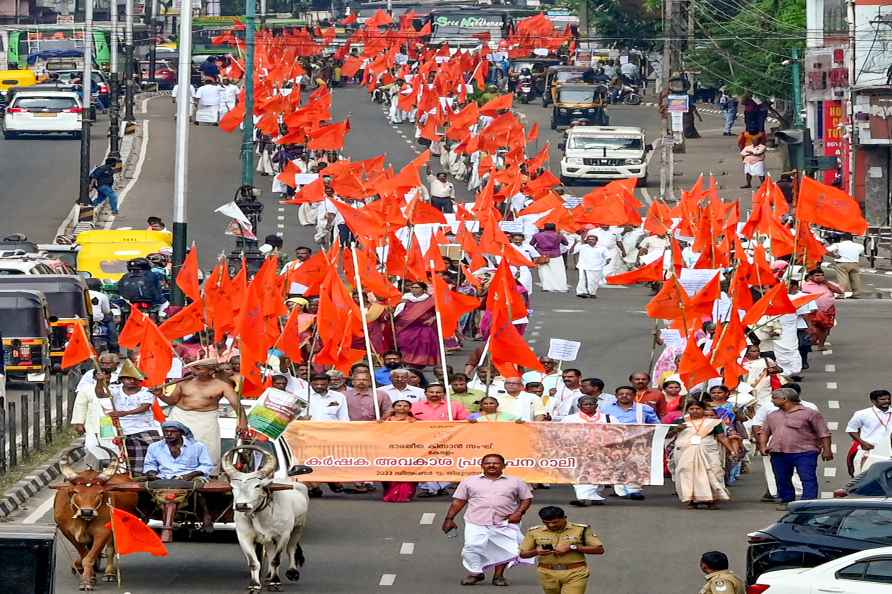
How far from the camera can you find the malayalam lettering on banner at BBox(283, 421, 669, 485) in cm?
2189

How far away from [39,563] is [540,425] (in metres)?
9.21

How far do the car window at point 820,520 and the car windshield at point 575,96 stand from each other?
51.0 metres

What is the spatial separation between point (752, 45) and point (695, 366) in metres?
43.2

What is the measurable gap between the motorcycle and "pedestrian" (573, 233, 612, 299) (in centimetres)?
3860

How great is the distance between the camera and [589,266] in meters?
38.5

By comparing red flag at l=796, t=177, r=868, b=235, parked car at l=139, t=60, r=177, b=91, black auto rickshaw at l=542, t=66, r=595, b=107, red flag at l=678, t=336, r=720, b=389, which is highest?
black auto rickshaw at l=542, t=66, r=595, b=107

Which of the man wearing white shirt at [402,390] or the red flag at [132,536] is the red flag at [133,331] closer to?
the man wearing white shirt at [402,390]

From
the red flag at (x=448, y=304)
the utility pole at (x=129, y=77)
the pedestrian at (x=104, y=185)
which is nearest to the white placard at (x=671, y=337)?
the red flag at (x=448, y=304)

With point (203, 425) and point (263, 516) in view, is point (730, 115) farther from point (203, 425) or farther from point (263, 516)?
point (263, 516)

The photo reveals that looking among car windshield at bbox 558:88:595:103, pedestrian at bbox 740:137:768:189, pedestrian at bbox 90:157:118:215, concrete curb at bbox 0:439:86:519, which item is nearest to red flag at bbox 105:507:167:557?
concrete curb at bbox 0:439:86:519

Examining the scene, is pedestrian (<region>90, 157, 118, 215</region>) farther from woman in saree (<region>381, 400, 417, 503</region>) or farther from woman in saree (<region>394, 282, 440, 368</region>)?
woman in saree (<region>381, 400, 417, 503</region>)

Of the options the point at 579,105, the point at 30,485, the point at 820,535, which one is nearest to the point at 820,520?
the point at 820,535

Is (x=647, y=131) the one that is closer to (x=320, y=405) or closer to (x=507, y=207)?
(x=507, y=207)

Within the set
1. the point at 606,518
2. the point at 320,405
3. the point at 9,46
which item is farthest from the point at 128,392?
the point at 9,46
